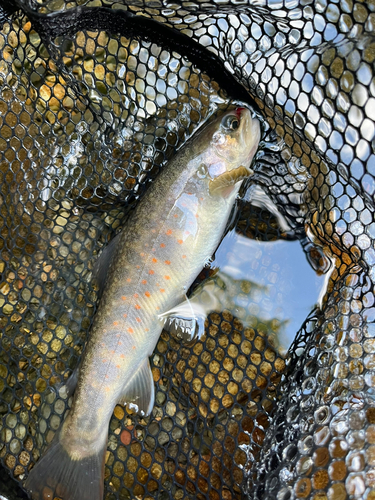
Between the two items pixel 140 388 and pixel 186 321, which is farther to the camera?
pixel 186 321

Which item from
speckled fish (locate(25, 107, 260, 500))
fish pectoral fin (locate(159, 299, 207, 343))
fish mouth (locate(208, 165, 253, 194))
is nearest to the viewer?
speckled fish (locate(25, 107, 260, 500))

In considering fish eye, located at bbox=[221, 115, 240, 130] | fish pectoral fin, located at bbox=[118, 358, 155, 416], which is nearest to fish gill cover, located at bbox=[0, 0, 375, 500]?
fish pectoral fin, located at bbox=[118, 358, 155, 416]

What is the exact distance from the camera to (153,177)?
2410 mm

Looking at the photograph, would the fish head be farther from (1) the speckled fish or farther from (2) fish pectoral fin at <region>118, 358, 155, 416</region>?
(2) fish pectoral fin at <region>118, 358, 155, 416</region>

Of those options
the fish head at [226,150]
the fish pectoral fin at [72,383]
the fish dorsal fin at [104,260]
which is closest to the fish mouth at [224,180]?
the fish head at [226,150]

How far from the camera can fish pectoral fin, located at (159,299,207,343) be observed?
2270mm

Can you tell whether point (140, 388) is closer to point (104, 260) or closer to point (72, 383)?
point (72, 383)

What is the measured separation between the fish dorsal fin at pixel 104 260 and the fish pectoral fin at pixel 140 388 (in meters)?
0.45

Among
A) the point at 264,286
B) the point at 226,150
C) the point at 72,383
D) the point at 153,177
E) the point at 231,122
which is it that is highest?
the point at 231,122

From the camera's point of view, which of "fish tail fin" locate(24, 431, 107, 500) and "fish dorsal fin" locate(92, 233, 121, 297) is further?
"fish dorsal fin" locate(92, 233, 121, 297)

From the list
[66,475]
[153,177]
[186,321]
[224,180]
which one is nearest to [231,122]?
[224,180]

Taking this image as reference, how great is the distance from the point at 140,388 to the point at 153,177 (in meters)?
1.14

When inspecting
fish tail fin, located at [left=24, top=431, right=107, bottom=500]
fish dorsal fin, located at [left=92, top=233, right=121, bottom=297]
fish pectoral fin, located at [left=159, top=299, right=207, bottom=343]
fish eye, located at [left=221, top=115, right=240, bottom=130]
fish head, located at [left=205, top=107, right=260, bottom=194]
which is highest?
fish eye, located at [left=221, top=115, right=240, bottom=130]

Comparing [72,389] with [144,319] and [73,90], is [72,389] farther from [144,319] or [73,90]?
[73,90]
